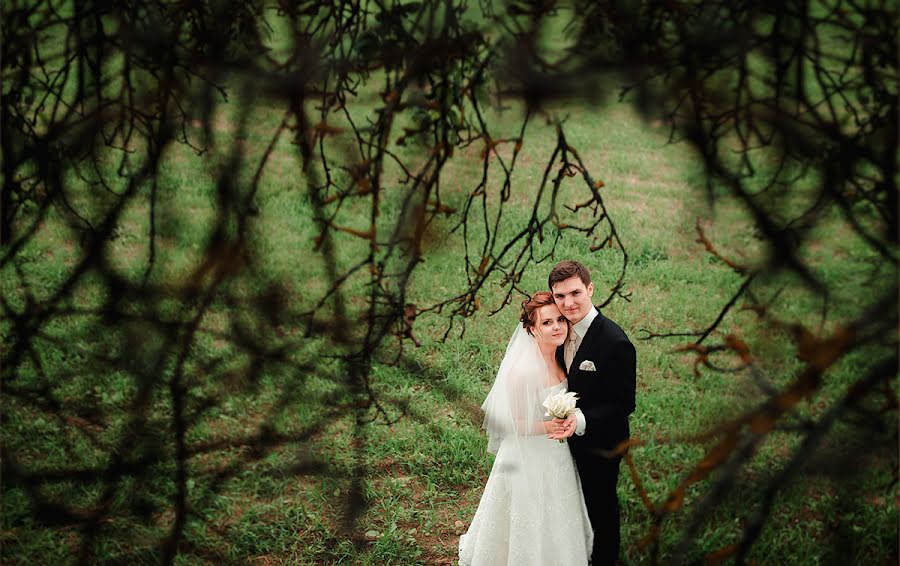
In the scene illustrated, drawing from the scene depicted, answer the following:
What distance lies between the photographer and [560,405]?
3158 millimetres

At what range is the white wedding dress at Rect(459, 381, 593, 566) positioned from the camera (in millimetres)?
3391

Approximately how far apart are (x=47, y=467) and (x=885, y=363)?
4.43m

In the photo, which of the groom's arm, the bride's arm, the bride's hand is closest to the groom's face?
the groom's arm

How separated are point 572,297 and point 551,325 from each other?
0.14 metres

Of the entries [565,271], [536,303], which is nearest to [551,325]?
[536,303]

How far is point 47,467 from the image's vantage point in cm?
462

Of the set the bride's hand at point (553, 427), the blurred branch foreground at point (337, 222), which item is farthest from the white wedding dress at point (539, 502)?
the blurred branch foreground at point (337, 222)

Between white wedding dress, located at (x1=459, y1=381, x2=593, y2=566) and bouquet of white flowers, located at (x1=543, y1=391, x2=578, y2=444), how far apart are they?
147 millimetres

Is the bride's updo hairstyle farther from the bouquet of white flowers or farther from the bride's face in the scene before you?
the bouquet of white flowers

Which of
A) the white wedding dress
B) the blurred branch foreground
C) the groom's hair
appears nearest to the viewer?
the blurred branch foreground

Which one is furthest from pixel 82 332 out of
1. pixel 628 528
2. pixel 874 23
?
pixel 874 23

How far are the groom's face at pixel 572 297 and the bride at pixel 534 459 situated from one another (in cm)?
3

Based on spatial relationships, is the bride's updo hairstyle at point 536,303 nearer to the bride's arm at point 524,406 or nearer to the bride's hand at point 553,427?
the bride's arm at point 524,406

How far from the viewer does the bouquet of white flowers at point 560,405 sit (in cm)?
316
